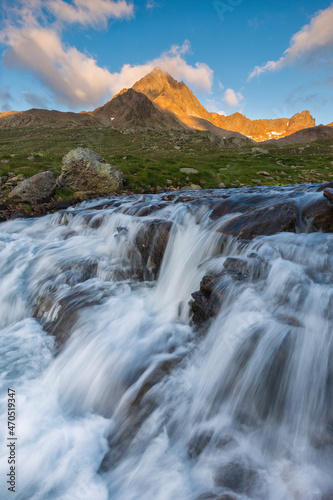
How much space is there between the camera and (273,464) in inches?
105

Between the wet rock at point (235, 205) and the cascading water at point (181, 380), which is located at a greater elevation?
the wet rock at point (235, 205)

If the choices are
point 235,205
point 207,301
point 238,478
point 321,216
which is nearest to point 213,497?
point 238,478

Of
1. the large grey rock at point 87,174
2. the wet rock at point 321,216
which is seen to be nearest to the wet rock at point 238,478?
the wet rock at point 321,216

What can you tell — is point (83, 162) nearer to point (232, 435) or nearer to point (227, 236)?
point (227, 236)

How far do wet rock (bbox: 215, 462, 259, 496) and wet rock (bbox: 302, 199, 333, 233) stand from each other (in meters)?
5.21

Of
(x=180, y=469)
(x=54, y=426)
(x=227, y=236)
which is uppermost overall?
(x=227, y=236)

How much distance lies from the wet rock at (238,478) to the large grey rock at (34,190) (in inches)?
581

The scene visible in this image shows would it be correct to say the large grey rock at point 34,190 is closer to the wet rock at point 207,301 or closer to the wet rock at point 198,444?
the wet rock at point 207,301

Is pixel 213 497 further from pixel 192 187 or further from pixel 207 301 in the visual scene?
pixel 192 187

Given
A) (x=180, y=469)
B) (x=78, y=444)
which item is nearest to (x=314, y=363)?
(x=180, y=469)

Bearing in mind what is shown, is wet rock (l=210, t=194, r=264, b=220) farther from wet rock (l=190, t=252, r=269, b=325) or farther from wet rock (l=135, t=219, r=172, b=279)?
wet rock (l=190, t=252, r=269, b=325)

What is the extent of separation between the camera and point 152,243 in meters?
7.66

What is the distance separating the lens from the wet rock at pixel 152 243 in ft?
23.9

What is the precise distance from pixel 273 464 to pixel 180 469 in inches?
41.1
